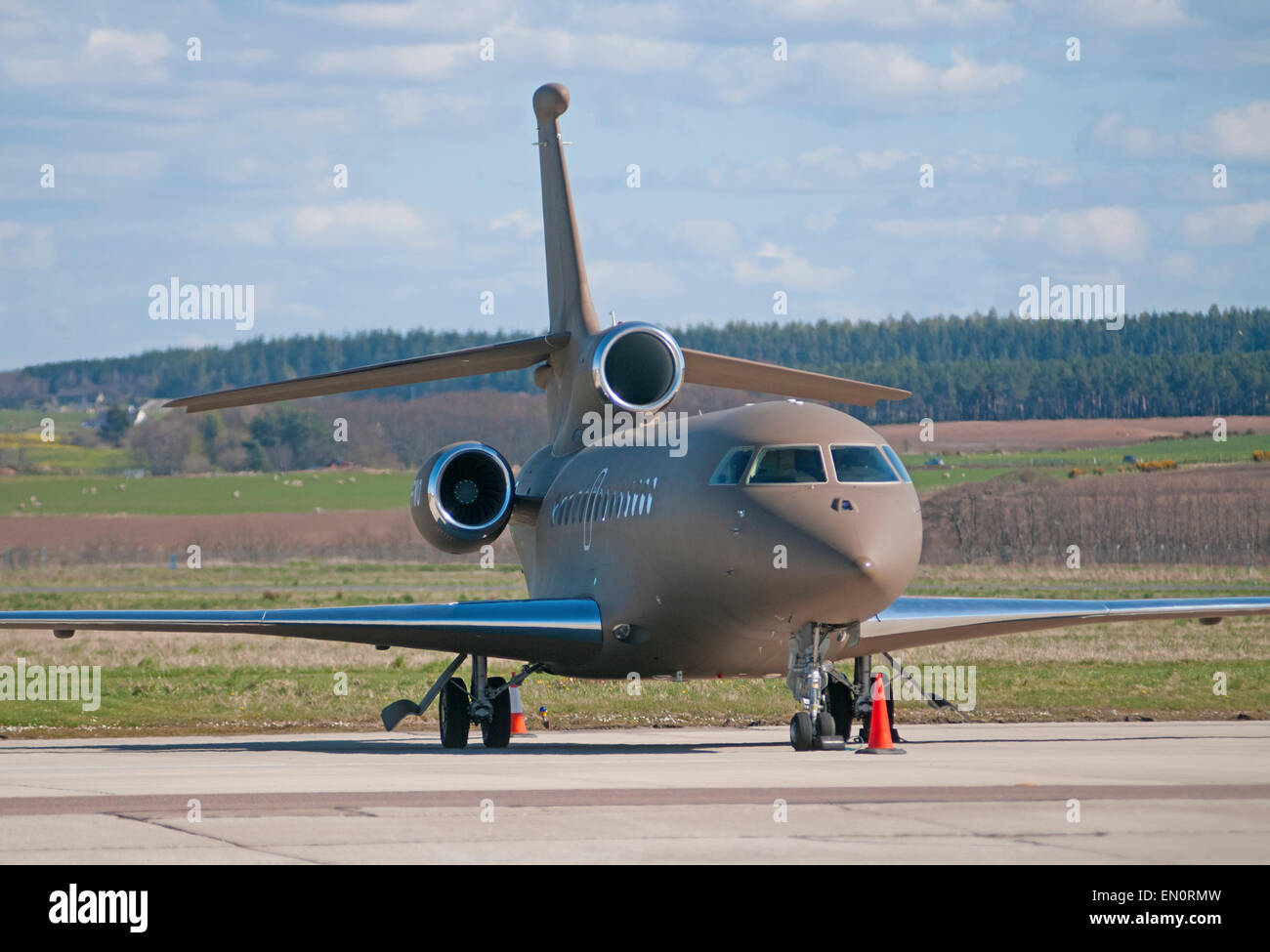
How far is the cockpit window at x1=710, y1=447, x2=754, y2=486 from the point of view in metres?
19.9

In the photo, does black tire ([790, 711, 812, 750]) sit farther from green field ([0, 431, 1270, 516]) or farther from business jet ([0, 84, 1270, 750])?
green field ([0, 431, 1270, 516])

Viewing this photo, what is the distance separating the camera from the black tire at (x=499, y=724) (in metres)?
23.4

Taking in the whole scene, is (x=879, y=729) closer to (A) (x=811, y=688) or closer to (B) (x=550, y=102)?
(A) (x=811, y=688)

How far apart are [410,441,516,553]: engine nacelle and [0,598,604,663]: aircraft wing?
9.48 ft

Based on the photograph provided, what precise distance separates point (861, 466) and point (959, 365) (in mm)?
137015

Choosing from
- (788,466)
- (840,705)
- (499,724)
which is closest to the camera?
(788,466)

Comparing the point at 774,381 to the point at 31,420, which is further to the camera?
the point at 31,420

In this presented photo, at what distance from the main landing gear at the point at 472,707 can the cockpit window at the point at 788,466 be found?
17.3 feet

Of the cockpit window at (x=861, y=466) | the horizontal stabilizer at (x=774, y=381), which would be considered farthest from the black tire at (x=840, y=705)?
the horizontal stabilizer at (x=774, y=381)

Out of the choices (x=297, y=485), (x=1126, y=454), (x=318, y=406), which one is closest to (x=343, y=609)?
(x=318, y=406)

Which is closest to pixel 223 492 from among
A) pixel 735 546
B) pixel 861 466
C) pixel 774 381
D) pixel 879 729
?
pixel 774 381

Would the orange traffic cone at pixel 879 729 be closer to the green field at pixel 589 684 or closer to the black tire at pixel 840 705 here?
the black tire at pixel 840 705

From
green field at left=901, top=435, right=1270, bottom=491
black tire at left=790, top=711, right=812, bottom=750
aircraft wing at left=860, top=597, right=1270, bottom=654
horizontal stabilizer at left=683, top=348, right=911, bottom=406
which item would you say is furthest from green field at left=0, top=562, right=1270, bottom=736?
green field at left=901, top=435, right=1270, bottom=491

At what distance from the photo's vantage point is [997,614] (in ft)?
75.6
